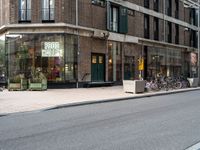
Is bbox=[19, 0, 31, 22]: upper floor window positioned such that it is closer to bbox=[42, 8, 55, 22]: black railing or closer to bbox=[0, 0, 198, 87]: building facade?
bbox=[0, 0, 198, 87]: building facade

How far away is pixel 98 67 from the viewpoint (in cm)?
3344

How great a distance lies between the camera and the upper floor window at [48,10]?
97.8ft

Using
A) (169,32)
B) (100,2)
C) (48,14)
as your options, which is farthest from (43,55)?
(169,32)

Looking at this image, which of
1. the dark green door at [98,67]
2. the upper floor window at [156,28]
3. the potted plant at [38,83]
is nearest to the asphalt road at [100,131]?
the potted plant at [38,83]

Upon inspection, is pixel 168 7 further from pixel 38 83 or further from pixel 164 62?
pixel 38 83

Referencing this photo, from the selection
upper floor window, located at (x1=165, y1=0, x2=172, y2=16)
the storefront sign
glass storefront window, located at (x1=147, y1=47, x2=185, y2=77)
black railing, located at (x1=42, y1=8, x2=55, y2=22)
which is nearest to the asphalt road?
the storefront sign

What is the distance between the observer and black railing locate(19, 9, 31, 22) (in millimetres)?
29844

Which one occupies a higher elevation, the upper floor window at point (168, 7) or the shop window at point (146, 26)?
the upper floor window at point (168, 7)

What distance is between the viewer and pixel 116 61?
35.8m

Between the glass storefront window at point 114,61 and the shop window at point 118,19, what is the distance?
1.35 metres

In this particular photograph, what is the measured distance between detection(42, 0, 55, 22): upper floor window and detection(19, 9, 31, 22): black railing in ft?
3.59

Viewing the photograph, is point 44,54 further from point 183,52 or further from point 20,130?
point 183,52

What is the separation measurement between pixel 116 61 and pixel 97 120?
22.9 m

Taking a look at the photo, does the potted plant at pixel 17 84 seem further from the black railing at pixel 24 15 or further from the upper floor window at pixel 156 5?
the upper floor window at pixel 156 5
